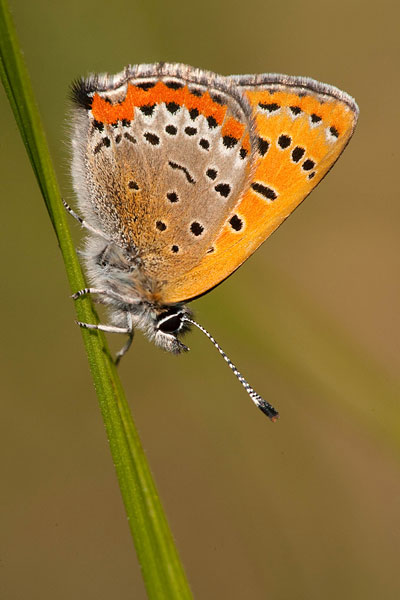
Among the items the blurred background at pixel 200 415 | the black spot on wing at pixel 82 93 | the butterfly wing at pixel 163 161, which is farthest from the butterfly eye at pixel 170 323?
the black spot on wing at pixel 82 93

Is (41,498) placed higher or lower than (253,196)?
higher

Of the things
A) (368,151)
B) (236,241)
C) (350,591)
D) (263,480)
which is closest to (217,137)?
(236,241)

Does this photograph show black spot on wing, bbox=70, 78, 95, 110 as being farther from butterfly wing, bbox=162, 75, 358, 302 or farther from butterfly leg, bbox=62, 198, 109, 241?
butterfly wing, bbox=162, 75, 358, 302

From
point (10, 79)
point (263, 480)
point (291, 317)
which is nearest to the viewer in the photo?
point (10, 79)

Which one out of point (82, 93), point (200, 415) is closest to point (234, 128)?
point (82, 93)

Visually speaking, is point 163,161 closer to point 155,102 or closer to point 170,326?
point 155,102

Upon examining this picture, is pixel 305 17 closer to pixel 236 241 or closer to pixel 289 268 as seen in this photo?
pixel 289 268

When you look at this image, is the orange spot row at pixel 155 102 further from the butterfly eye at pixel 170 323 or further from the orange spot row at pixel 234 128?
the butterfly eye at pixel 170 323
